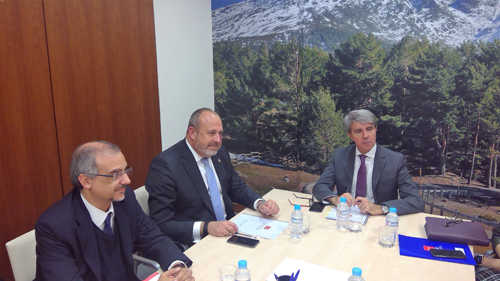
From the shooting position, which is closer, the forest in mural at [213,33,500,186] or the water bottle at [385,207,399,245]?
the water bottle at [385,207,399,245]

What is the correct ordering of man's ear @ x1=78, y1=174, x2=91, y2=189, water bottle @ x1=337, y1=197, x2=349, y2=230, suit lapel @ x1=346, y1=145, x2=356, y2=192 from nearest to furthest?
man's ear @ x1=78, y1=174, x2=91, y2=189, water bottle @ x1=337, y1=197, x2=349, y2=230, suit lapel @ x1=346, y1=145, x2=356, y2=192

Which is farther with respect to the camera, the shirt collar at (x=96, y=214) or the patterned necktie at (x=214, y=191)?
the patterned necktie at (x=214, y=191)

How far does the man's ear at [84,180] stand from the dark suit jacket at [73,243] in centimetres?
8

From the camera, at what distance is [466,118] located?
318 centimetres

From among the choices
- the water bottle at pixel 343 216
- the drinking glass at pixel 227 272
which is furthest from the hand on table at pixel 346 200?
the drinking glass at pixel 227 272

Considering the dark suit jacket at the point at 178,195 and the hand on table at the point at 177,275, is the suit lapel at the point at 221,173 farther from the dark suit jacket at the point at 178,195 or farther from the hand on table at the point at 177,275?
the hand on table at the point at 177,275

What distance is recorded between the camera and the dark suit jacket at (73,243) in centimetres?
136

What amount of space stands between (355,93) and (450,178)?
4.44 feet

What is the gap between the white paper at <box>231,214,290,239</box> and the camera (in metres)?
1.85

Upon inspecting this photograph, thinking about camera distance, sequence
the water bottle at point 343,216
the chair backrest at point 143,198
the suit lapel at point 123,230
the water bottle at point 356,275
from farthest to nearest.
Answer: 1. the chair backrest at point 143,198
2. the water bottle at point 343,216
3. the suit lapel at point 123,230
4. the water bottle at point 356,275

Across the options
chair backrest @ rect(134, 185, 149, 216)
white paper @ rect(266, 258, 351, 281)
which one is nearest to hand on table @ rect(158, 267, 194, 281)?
white paper @ rect(266, 258, 351, 281)

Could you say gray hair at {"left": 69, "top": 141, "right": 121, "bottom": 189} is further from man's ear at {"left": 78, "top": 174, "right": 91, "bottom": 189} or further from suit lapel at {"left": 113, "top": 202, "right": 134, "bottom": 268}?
suit lapel at {"left": 113, "top": 202, "right": 134, "bottom": 268}

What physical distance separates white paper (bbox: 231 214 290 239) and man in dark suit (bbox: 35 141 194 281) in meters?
0.45

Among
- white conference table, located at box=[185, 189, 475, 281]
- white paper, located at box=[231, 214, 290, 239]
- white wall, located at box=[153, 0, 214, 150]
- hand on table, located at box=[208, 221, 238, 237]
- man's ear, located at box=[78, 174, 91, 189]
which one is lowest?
white paper, located at box=[231, 214, 290, 239]
